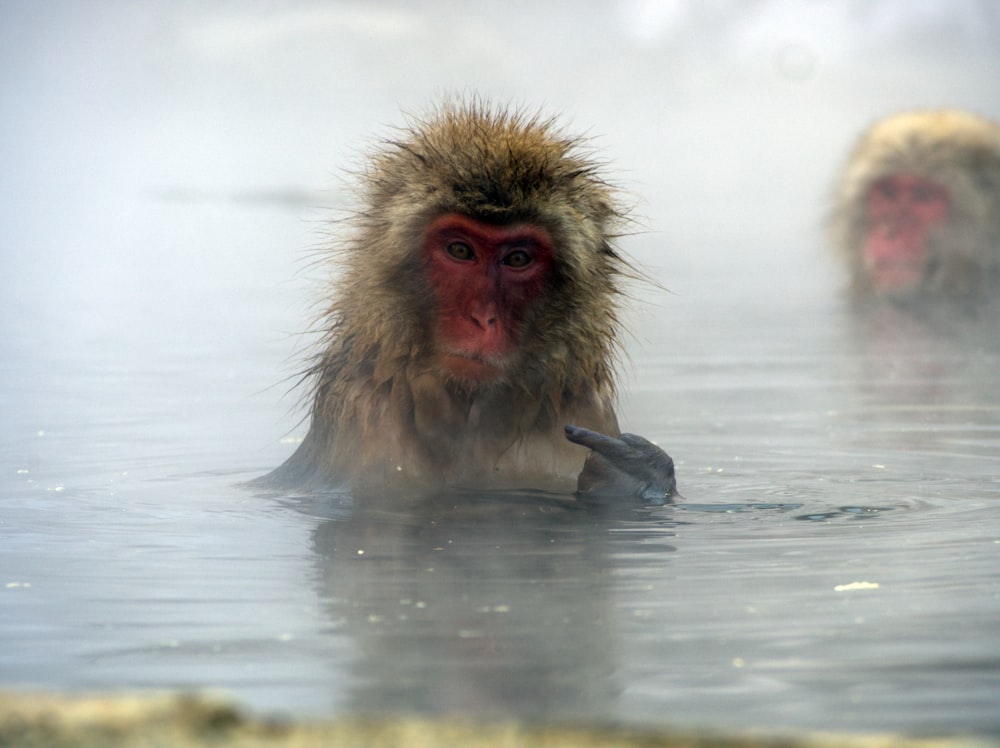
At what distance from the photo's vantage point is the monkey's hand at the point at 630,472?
402 cm

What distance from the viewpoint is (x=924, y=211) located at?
10820 millimetres

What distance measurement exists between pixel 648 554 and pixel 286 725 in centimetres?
148

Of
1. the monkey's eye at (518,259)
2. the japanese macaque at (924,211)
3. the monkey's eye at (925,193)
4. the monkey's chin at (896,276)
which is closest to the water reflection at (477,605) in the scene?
the monkey's eye at (518,259)

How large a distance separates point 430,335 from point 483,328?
0.49 ft

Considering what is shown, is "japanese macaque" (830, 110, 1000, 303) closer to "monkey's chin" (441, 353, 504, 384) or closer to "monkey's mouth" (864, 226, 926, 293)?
"monkey's mouth" (864, 226, 926, 293)

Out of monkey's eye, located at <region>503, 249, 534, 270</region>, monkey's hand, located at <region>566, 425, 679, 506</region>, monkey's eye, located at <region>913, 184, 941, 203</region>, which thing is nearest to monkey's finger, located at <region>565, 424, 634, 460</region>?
monkey's hand, located at <region>566, 425, 679, 506</region>

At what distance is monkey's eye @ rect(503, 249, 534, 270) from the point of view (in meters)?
4.00

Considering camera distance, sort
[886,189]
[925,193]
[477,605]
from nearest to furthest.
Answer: [477,605], [925,193], [886,189]

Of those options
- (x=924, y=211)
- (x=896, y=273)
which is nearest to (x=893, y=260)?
(x=896, y=273)

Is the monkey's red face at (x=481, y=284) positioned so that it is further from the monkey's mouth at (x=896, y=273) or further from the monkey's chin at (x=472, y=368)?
the monkey's mouth at (x=896, y=273)

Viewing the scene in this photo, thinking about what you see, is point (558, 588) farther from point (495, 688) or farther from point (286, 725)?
point (286, 725)

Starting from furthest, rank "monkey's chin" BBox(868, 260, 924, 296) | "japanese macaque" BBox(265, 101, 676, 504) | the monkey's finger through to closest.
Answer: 1. "monkey's chin" BBox(868, 260, 924, 296)
2. "japanese macaque" BBox(265, 101, 676, 504)
3. the monkey's finger

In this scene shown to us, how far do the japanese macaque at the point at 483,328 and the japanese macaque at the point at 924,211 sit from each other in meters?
6.93

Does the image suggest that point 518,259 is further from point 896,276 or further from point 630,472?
point 896,276
